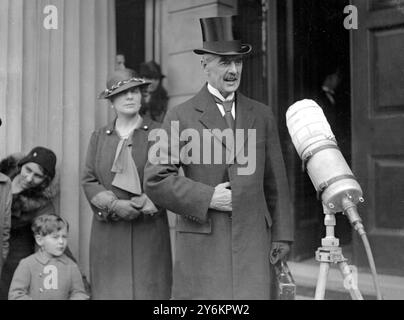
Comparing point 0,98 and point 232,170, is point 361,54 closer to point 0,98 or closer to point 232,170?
point 232,170

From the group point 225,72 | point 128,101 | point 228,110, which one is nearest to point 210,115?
point 228,110

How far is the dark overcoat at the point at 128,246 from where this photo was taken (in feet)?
9.29

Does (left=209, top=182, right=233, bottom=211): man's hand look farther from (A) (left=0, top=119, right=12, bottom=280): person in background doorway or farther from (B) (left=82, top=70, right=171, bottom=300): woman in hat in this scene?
(A) (left=0, top=119, right=12, bottom=280): person in background doorway

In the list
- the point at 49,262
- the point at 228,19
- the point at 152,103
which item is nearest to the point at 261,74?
the point at 152,103

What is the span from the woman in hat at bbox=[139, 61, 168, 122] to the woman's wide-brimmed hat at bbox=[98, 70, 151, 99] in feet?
2.40

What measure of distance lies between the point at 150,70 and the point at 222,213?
1664 millimetres

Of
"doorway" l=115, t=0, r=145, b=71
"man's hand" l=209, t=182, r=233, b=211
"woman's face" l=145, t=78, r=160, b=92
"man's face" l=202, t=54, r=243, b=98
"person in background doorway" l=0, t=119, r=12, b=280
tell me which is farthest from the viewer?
"doorway" l=115, t=0, r=145, b=71

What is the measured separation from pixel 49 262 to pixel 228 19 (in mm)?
1514

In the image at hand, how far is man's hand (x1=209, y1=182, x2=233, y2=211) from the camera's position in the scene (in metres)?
2.31

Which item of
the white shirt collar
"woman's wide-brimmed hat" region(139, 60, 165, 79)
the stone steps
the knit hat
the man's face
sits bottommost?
the stone steps

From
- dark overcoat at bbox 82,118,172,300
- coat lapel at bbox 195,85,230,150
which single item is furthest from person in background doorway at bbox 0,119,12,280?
coat lapel at bbox 195,85,230,150

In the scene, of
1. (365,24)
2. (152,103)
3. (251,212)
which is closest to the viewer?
(251,212)

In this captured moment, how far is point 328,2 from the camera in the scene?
3084mm

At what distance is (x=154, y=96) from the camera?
3688mm
